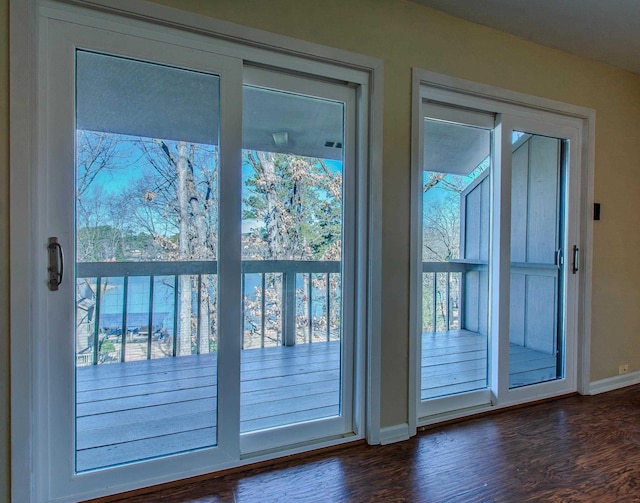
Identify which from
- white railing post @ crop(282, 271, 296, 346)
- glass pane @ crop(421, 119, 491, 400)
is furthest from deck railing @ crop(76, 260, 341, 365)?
glass pane @ crop(421, 119, 491, 400)

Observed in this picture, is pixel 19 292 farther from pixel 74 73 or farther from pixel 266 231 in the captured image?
pixel 266 231

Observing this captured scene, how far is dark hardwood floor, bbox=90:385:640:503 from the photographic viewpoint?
1.58 m

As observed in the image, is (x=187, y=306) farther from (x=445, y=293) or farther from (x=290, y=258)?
(x=445, y=293)

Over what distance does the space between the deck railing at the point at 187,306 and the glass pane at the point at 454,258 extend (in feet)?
2.46

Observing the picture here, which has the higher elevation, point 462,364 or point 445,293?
point 445,293

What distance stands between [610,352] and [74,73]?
4.06m

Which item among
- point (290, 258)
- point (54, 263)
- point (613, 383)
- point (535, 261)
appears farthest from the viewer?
point (613, 383)

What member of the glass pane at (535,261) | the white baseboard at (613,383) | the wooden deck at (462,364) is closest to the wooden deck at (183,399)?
the wooden deck at (462,364)

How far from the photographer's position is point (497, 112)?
2.42 meters

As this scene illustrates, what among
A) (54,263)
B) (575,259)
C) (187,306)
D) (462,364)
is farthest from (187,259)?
(575,259)

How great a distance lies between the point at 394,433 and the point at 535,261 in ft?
5.56

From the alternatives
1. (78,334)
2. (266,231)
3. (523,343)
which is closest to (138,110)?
(266,231)

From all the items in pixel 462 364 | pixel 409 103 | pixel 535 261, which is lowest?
pixel 462 364

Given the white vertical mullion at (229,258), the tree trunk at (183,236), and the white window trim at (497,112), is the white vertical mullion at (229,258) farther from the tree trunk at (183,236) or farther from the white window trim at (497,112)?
the white window trim at (497,112)
